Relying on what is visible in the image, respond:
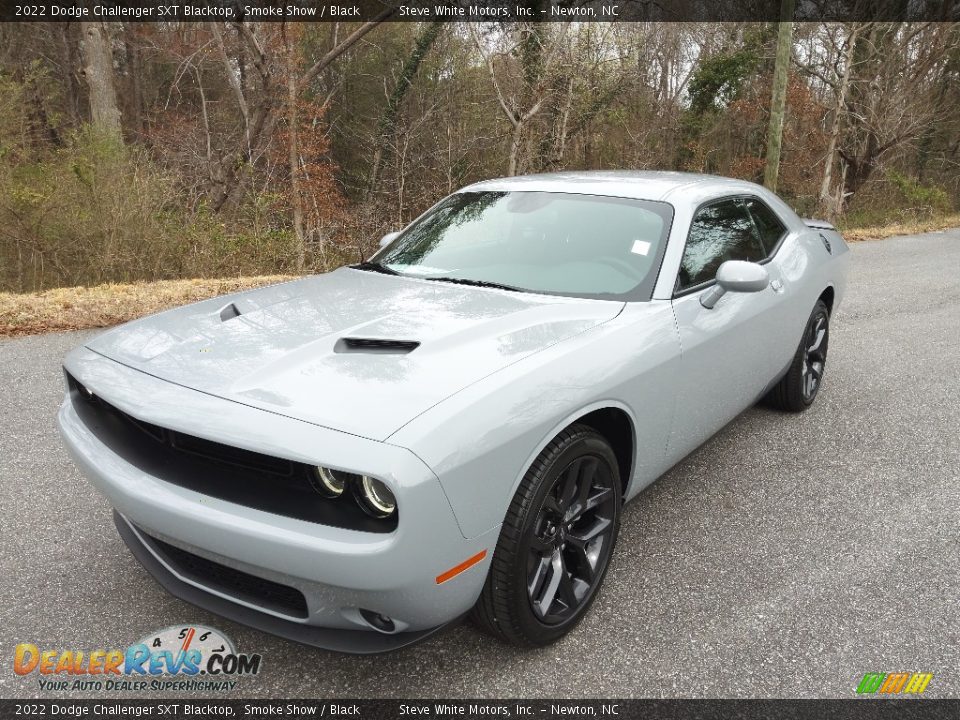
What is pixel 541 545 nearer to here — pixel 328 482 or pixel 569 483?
pixel 569 483

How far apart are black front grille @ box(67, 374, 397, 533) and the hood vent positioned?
49 centimetres

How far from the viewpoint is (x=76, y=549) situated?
279 cm

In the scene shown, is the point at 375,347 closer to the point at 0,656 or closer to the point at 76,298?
the point at 0,656

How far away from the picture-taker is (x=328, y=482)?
1854mm

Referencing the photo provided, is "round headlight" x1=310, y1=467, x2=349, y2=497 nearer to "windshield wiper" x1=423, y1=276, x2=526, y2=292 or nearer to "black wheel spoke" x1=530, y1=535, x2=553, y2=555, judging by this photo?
"black wheel spoke" x1=530, y1=535, x2=553, y2=555

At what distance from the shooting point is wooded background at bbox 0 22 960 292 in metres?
9.29

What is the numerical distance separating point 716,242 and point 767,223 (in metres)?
0.90

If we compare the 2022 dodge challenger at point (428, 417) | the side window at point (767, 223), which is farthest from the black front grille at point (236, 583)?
the side window at point (767, 223)

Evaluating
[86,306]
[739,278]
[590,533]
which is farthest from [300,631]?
[86,306]

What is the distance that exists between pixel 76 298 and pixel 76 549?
4.64m

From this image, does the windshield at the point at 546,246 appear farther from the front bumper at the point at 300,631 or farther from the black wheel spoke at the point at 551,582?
the front bumper at the point at 300,631

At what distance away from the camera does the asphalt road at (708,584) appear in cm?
217

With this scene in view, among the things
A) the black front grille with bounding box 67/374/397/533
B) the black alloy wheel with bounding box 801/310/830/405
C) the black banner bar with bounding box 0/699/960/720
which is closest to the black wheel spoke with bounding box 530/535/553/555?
the black banner bar with bounding box 0/699/960/720

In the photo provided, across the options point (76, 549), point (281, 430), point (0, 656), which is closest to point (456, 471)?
point (281, 430)
